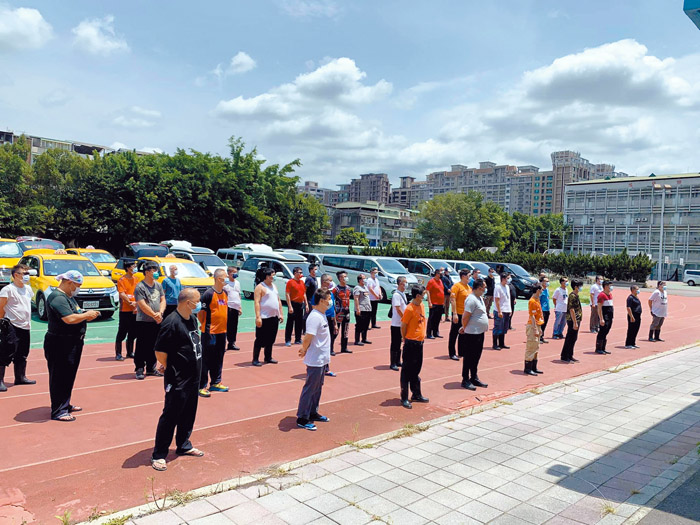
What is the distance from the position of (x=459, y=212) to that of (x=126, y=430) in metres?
61.3

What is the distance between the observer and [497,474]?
534 centimetres

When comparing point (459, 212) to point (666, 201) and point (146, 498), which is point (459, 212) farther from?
point (146, 498)

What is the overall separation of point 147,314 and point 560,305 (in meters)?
10.2

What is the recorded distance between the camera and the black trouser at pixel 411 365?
7.46 m

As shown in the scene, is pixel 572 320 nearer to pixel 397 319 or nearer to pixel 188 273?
pixel 397 319

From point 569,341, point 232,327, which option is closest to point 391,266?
point 569,341

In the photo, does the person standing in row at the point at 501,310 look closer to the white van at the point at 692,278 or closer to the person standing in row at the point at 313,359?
the person standing in row at the point at 313,359

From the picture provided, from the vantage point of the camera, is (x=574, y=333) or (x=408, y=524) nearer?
(x=408, y=524)

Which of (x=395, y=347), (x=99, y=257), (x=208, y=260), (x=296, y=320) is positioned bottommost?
(x=395, y=347)

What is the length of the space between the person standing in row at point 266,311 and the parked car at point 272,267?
29.9ft

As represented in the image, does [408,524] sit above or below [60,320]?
below

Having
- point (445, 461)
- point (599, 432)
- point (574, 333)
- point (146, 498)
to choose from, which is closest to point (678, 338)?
point (574, 333)

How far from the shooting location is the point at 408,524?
425 centimetres

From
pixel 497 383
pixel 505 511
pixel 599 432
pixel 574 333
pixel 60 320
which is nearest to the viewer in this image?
pixel 505 511
